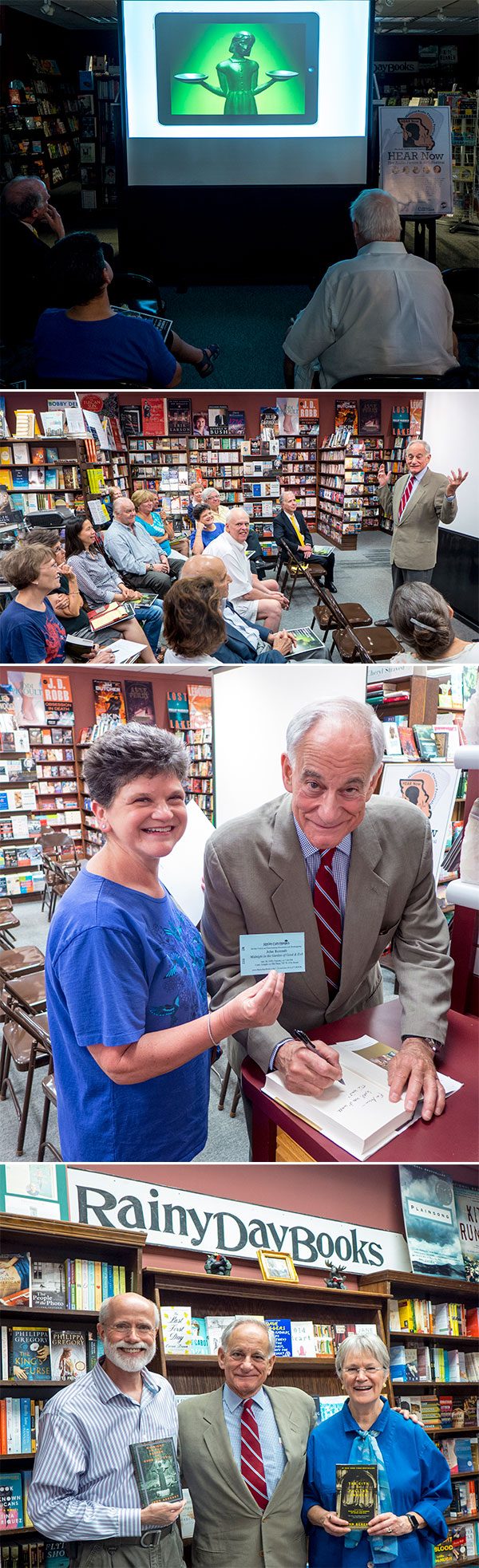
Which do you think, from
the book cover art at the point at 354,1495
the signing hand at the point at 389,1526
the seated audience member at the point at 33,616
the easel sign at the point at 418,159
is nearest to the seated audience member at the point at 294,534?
the seated audience member at the point at 33,616

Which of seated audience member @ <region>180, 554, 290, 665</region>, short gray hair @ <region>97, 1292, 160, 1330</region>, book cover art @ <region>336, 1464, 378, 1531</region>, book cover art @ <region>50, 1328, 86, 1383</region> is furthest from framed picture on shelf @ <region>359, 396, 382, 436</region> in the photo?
book cover art @ <region>336, 1464, 378, 1531</region>

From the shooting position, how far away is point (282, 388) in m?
2.13

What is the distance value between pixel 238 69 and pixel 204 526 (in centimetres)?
80

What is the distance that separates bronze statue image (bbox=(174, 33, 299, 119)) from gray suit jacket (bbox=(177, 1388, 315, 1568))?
8.85 ft

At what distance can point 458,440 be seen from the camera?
2.13 m

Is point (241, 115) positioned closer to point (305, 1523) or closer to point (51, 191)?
point (51, 191)

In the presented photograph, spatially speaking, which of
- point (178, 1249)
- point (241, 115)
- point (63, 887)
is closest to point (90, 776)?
point (63, 887)

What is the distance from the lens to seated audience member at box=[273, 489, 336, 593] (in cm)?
219

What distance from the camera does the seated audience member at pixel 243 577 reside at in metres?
2.18

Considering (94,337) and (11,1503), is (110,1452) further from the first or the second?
(94,337)

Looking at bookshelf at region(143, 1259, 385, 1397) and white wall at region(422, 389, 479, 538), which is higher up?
white wall at region(422, 389, 479, 538)

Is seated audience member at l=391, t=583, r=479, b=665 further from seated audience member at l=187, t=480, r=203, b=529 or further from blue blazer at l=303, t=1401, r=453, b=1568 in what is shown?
blue blazer at l=303, t=1401, r=453, b=1568

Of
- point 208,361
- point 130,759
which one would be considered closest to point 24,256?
point 208,361

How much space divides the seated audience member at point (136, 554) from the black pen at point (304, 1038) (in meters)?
1.05
